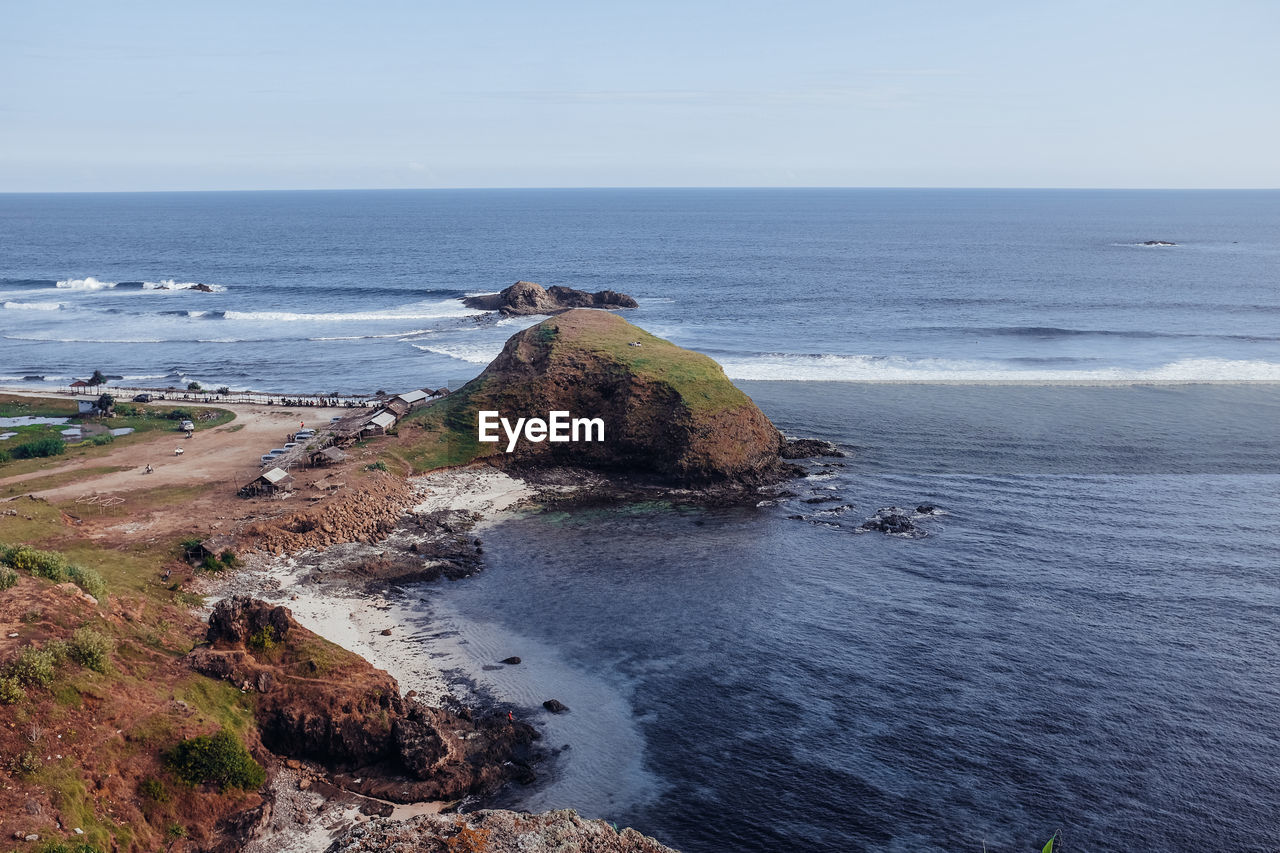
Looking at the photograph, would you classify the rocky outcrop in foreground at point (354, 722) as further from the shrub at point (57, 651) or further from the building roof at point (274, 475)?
the building roof at point (274, 475)

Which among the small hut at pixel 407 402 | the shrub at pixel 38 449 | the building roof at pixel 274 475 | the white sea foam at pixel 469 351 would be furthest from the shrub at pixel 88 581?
the white sea foam at pixel 469 351

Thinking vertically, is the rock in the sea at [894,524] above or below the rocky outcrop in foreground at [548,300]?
below

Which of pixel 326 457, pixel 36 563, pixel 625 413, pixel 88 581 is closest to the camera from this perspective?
pixel 36 563

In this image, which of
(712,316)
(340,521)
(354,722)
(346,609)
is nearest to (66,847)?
(354,722)

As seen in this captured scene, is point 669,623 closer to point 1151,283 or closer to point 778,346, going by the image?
point 778,346

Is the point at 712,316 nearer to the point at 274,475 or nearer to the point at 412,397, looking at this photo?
the point at 412,397

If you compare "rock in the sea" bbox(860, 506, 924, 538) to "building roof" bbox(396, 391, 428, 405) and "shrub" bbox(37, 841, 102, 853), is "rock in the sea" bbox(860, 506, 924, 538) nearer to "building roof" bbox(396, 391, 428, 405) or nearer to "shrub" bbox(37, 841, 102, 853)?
"building roof" bbox(396, 391, 428, 405)
